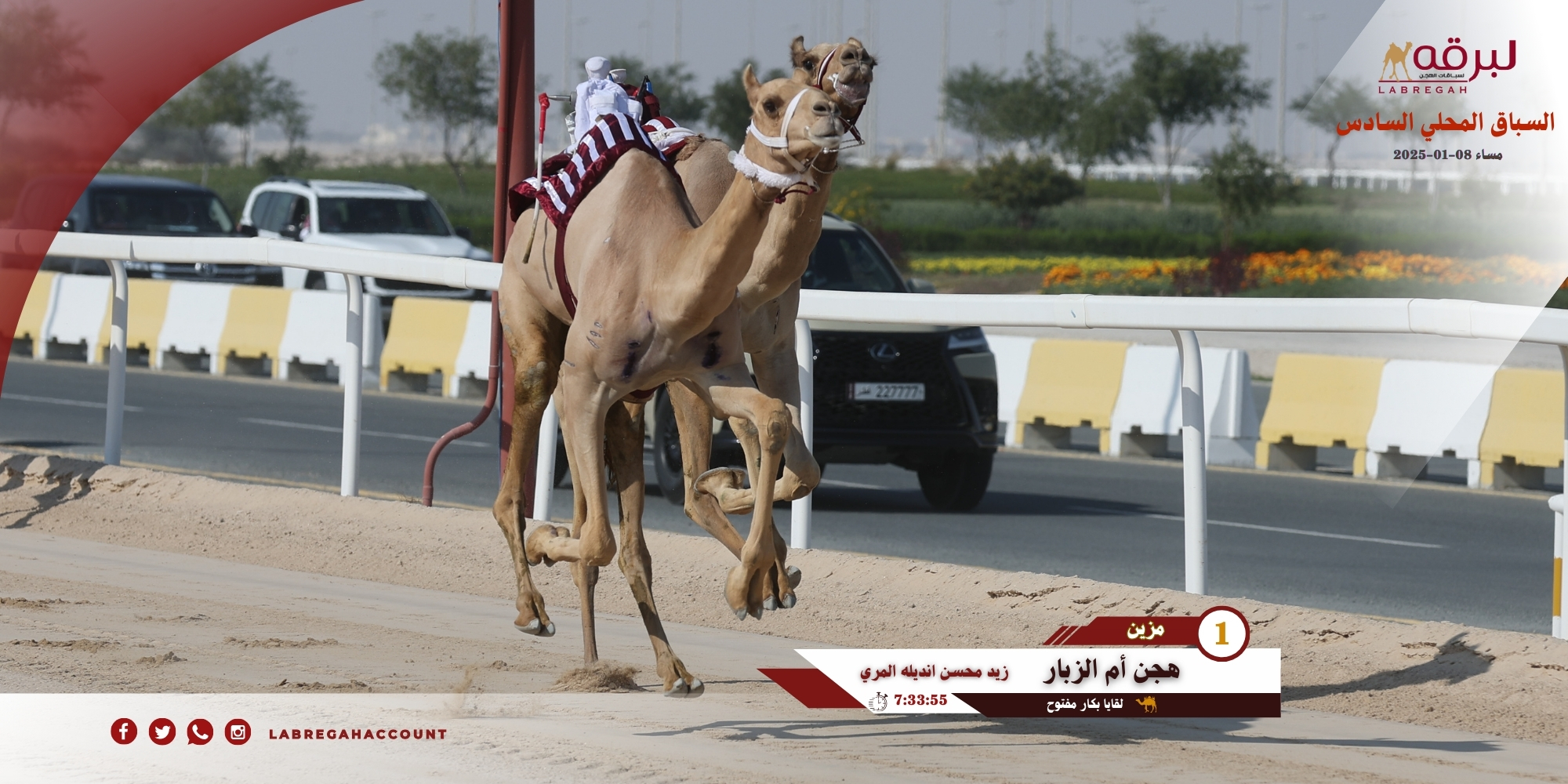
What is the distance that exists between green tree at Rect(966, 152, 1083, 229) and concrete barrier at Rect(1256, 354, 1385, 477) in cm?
3947

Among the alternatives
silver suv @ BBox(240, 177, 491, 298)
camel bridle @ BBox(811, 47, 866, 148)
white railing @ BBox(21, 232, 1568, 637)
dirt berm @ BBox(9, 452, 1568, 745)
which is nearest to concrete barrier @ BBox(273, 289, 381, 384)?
silver suv @ BBox(240, 177, 491, 298)

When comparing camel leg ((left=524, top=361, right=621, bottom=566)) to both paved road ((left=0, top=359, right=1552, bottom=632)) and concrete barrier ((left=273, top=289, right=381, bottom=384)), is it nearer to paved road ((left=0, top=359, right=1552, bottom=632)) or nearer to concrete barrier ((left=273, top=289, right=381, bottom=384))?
paved road ((left=0, top=359, right=1552, bottom=632))

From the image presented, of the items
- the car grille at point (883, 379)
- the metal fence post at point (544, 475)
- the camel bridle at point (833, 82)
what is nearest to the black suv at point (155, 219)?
the car grille at point (883, 379)

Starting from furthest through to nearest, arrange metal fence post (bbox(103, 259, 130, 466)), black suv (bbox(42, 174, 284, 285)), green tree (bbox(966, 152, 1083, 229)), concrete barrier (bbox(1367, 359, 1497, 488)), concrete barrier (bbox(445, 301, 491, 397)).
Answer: green tree (bbox(966, 152, 1083, 229)), black suv (bbox(42, 174, 284, 285)), concrete barrier (bbox(445, 301, 491, 397)), concrete barrier (bbox(1367, 359, 1497, 488)), metal fence post (bbox(103, 259, 130, 466))

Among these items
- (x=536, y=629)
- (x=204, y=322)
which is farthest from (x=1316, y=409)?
(x=204, y=322)

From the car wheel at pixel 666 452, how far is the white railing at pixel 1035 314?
302cm

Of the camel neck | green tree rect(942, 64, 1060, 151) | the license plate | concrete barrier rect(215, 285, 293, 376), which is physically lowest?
the license plate

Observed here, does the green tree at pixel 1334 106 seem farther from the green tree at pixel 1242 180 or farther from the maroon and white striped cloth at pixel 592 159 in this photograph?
the maroon and white striped cloth at pixel 592 159

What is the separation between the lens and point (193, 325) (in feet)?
82.6

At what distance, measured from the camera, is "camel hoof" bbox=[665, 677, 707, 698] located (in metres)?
6.62

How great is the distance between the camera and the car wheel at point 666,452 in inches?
554

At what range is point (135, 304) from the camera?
1030 inches

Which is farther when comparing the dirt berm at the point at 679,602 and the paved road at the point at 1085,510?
the paved road at the point at 1085,510

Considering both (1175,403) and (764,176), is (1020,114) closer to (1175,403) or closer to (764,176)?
(1175,403)
